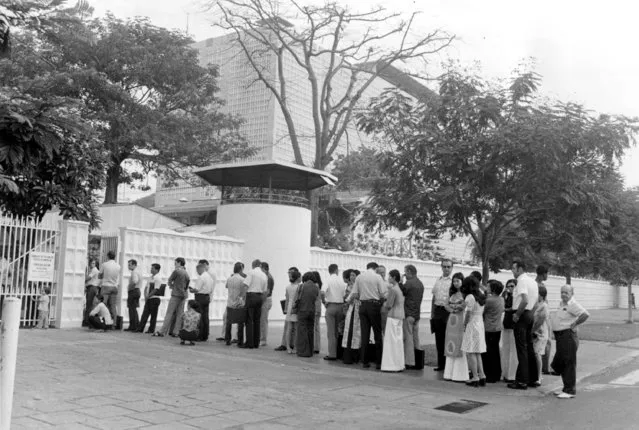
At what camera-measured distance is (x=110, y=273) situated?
14.7 metres

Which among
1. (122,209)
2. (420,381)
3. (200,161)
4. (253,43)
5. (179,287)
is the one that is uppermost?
(253,43)

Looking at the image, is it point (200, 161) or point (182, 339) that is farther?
point (200, 161)

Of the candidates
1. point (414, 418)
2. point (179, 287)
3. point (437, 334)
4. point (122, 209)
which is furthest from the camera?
point (122, 209)

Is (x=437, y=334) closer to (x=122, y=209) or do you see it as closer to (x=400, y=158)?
(x=400, y=158)

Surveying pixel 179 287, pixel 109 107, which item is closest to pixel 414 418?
pixel 179 287

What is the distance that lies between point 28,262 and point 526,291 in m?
10.2

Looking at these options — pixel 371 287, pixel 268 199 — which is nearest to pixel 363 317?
pixel 371 287

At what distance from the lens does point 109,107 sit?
2753cm

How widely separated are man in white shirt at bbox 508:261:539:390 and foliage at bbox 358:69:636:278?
2.55m

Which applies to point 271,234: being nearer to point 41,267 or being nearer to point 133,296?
point 133,296

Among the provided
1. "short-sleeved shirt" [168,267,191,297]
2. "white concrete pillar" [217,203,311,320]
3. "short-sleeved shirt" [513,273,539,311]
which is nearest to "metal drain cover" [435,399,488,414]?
"short-sleeved shirt" [513,273,539,311]

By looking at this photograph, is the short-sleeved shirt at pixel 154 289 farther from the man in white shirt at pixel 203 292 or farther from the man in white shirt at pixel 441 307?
Result: the man in white shirt at pixel 441 307

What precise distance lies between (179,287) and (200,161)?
16888mm

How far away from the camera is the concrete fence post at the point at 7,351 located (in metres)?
4.07
